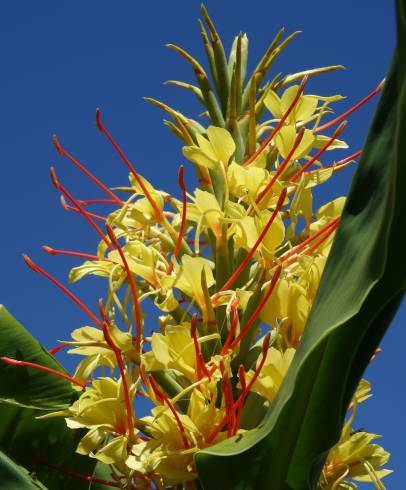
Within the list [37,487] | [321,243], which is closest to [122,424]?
[37,487]

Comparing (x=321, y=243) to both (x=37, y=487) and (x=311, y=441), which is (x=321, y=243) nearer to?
(x=311, y=441)

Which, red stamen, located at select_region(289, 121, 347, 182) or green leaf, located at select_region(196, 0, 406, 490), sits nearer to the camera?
green leaf, located at select_region(196, 0, 406, 490)

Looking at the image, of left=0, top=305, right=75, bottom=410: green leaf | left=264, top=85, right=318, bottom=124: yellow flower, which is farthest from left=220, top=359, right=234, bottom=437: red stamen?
left=264, top=85, right=318, bottom=124: yellow flower

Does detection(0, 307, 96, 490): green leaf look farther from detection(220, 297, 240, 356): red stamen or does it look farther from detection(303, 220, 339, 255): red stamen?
detection(303, 220, 339, 255): red stamen

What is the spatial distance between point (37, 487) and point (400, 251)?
31.8 inches

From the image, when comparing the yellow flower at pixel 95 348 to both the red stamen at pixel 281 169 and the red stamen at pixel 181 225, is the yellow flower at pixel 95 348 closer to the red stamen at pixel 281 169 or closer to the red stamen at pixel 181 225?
the red stamen at pixel 181 225

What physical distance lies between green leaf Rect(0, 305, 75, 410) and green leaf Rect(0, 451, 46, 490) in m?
0.17

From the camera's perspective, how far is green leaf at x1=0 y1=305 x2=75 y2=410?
1597 millimetres

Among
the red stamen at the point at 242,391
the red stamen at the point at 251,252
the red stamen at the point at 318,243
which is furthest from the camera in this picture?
the red stamen at the point at 318,243

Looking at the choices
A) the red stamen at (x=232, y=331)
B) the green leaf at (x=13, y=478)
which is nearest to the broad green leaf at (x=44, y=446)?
the green leaf at (x=13, y=478)

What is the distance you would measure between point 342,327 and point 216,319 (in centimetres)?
44

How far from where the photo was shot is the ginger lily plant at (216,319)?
1.27 m

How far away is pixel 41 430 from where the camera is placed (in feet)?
5.18

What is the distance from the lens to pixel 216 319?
1.44 metres
